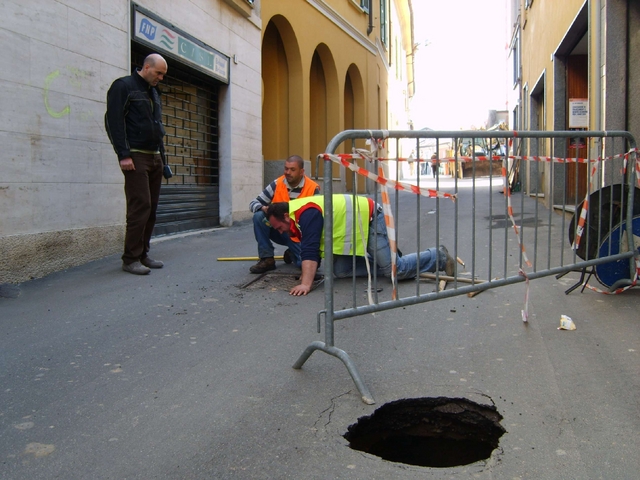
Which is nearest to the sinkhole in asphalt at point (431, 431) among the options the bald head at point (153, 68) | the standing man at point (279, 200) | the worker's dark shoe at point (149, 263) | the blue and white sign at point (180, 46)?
the standing man at point (279, 200)

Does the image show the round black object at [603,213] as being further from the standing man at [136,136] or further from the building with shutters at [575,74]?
the standing man at [136,136]

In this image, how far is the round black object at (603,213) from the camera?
5.25 meters

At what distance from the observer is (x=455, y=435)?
3.08 m

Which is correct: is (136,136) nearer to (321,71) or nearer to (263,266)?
(263,266)

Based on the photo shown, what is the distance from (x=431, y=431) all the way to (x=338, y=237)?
254 centimetres

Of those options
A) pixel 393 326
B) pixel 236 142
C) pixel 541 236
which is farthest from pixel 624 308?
pixel 236 142

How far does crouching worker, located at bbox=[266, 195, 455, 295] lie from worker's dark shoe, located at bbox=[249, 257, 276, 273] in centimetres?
75

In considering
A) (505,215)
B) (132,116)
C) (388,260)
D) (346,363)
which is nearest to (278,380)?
(346,363)

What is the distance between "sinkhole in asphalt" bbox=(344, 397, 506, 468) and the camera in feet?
9.82

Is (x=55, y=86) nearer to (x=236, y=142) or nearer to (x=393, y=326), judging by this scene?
(x=393, y=326)

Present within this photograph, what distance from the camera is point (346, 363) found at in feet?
10.8

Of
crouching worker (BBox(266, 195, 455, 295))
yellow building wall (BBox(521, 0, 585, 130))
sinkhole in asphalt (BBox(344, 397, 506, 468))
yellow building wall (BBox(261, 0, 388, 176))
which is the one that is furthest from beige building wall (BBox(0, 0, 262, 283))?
yellow building wall (BBox(521, 0, 585, 130))

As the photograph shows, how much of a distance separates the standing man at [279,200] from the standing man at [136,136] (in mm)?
1097

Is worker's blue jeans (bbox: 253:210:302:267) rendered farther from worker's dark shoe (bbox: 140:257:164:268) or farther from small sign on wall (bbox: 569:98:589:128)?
small sign on wall (bbox: 569:98:589:128)
